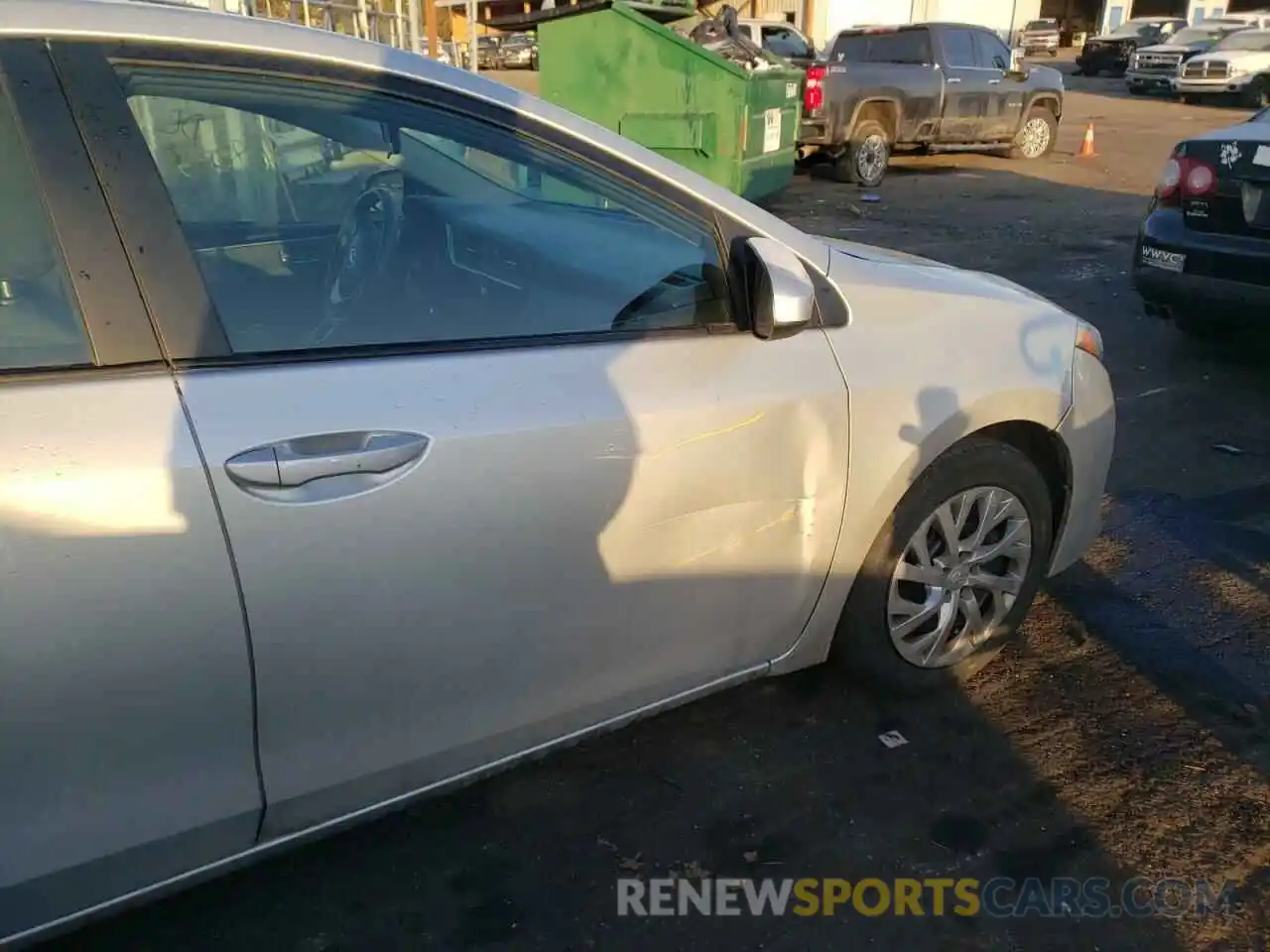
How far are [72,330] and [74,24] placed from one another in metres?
0.50

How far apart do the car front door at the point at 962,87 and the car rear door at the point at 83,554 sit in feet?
45.2

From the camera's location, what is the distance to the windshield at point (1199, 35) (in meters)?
27.6

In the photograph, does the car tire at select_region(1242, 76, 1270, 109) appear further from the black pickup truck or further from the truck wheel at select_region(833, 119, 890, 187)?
the truck wheel at select_region(833, 119, 890, 187)

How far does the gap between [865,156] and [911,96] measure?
1.12m

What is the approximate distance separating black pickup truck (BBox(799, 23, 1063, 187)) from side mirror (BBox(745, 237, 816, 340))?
11.3 metres

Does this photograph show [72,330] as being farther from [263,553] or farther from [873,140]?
[873,140]

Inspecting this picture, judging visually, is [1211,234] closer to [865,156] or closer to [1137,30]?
[865,156]

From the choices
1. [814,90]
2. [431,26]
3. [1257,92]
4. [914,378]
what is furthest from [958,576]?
[1257,92]

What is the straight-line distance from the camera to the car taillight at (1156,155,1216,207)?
5.28m

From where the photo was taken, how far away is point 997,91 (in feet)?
47.0

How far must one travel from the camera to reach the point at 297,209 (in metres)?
2.57

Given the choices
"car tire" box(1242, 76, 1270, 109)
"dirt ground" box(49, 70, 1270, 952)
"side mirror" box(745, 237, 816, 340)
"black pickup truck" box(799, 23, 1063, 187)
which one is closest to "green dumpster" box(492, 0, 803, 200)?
"black pickup truck" box(799, 23, 1063, 187)

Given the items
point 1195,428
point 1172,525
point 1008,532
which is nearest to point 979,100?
point 1195,428

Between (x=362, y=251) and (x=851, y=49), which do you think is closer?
(x=362, y=251)
